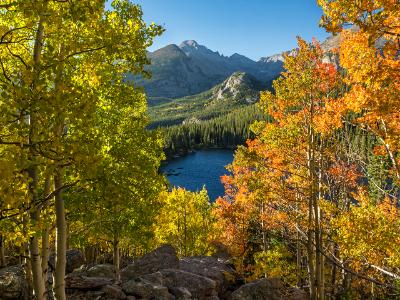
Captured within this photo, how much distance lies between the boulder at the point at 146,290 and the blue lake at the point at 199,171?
69.4m

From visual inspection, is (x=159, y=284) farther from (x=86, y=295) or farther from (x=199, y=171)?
(x=199, y=171)

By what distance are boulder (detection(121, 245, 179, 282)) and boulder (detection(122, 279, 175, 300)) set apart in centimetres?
648

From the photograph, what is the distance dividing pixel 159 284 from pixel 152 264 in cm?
651

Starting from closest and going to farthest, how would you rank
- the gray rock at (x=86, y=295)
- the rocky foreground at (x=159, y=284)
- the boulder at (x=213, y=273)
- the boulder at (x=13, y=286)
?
the gray rock at (x=86, y=295) → the boulder at (x=13, y=286) → the rocky foreground at (x=159, y=284) → the boulder at (x=213, y=273)

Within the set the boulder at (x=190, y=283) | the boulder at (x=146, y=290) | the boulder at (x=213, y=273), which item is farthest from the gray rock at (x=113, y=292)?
the boulder at (x=213, y=273)

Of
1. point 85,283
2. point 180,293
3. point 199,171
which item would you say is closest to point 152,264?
point 180,293

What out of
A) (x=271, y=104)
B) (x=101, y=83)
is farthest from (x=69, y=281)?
(x=271, y=104)

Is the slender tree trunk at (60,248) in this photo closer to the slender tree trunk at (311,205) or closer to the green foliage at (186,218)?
→ the slender tree trunk at (311,205)

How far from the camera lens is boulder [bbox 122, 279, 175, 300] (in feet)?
51.5

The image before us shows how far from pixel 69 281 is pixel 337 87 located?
50.7ft

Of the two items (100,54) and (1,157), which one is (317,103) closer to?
(100,54)

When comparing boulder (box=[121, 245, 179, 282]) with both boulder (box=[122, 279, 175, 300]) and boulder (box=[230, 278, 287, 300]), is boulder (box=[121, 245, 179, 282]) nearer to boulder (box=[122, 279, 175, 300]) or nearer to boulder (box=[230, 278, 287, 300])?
boulder (box=[230, 278, 287, 300])

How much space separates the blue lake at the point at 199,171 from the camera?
352 ft

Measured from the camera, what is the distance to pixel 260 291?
18.9 meters
